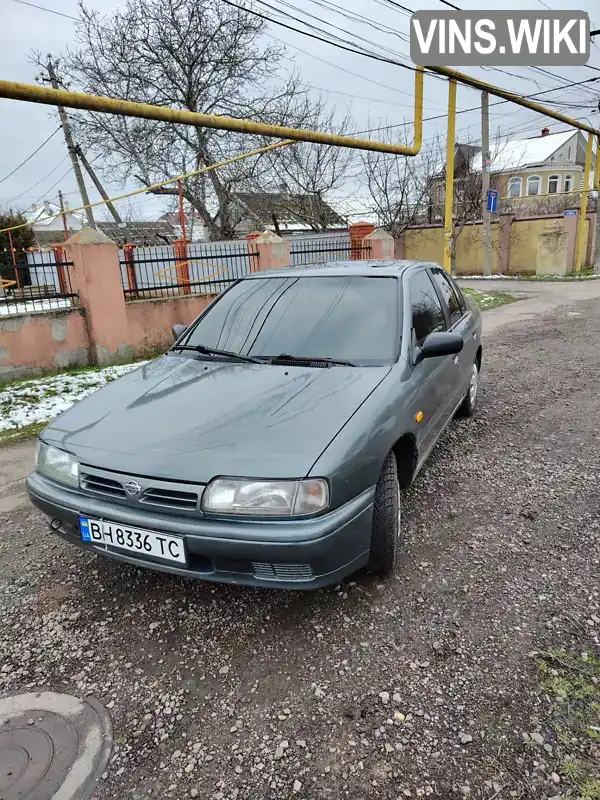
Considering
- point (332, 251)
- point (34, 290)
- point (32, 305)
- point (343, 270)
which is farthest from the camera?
point (332, 251)

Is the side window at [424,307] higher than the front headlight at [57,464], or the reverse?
the side window at [424,307]

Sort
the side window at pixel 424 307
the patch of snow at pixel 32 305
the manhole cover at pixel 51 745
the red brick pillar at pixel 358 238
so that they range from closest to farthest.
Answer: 1. the manhole cover at pixel 51 745
2. the side window at pixel 424 307
3. the patch of snow at pixel 32 305
4. the red brick pillar at pixel 358 238

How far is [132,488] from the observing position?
2.24m

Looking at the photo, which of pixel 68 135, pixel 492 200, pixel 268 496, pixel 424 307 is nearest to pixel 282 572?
pixel 268 496

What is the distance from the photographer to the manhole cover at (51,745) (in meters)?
1.73

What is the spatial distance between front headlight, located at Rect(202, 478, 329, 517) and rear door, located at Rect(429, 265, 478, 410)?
7.24 feet

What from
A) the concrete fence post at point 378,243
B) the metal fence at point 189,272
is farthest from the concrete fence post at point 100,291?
the concrete fence post at point 378,243

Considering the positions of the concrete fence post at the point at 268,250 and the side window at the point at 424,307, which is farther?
the concrete fence post at the point at 268,250

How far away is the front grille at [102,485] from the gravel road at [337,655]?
2.21 feet

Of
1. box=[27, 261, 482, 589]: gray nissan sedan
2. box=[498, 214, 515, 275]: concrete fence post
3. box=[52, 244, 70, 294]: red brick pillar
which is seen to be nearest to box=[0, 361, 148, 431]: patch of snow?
box=[52, 244, 70, 294]: red brick pillar

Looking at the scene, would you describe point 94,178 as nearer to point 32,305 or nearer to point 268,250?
point 268,250

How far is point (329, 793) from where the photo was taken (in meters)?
1.68

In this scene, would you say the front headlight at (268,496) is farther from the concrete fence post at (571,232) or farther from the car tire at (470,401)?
the concrete fence post at (571,232)

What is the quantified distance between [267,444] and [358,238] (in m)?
11.8
